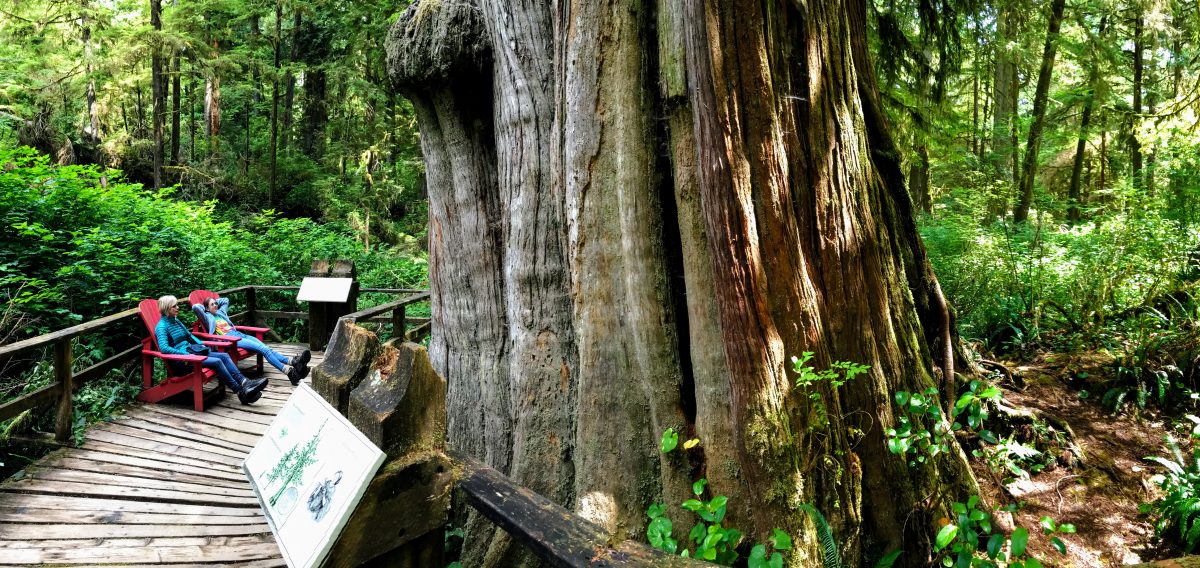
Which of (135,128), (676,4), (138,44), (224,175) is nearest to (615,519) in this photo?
(676,4)

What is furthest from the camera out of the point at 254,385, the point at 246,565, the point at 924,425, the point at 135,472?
the point at 254,385

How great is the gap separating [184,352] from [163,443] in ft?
3.75

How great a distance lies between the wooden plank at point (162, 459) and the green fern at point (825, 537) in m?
4.58

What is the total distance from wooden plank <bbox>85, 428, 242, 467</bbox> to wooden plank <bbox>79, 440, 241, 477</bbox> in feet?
0.13

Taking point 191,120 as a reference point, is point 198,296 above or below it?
below

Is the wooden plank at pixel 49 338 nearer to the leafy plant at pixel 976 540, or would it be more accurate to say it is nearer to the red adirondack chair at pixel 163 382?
the red adirondack chair at pixel 163 382

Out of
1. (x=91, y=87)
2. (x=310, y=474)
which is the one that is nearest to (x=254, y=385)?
(x=310, y=474)

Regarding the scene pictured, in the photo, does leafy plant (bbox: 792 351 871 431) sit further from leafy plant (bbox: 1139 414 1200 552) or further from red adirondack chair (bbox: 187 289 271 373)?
red adirondack chair (bbox: 187 289 271 373)

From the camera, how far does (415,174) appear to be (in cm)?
1723

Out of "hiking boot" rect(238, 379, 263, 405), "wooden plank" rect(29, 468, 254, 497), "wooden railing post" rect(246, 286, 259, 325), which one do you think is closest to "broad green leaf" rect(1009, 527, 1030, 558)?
"wooden plank" rect(29, 468, 254, 497)

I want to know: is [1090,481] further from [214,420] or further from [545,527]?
[214,420]

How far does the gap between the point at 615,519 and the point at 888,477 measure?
1236mm

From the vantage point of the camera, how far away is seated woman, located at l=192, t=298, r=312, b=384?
6.75 meters

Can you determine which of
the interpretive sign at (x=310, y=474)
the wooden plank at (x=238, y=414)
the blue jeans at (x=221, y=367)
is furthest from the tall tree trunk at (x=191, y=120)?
the interpretive sign at (x=310, y=474)
